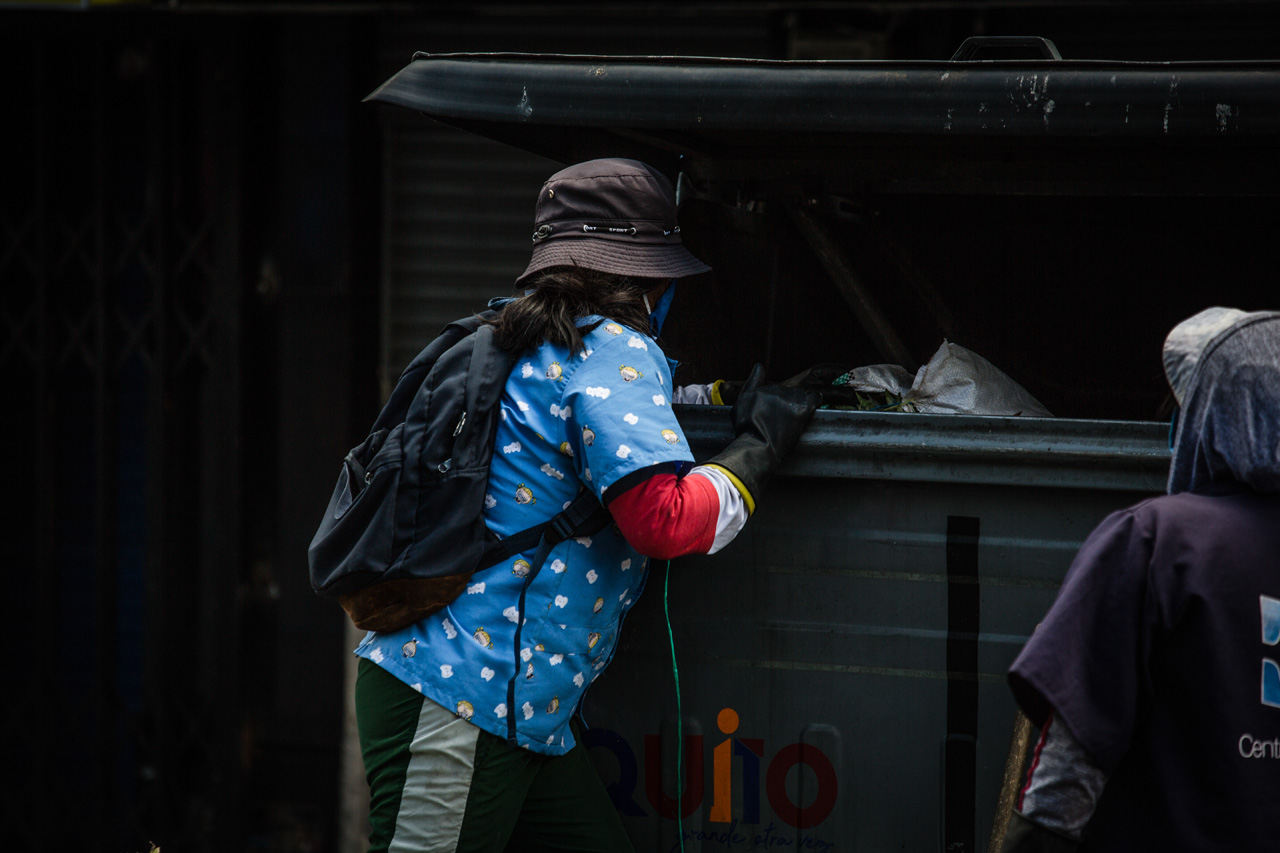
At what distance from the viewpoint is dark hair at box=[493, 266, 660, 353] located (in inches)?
77.3

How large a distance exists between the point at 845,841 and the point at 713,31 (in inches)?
129

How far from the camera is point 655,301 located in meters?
2.16

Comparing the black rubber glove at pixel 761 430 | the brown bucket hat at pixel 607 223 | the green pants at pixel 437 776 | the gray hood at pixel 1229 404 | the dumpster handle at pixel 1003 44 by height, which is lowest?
the green pants at pixel 437 776

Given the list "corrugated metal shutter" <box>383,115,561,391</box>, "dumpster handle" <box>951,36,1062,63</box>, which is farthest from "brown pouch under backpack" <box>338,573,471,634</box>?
"corrugated metal shutter" <box>383,115,561,391</box>

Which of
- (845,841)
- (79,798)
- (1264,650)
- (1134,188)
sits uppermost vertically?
(1134,188)

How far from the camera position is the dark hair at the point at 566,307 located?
1.96 m

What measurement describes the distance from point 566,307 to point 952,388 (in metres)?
0.93

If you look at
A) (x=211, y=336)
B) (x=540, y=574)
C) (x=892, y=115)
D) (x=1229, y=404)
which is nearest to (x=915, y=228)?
(x=892, y=115)

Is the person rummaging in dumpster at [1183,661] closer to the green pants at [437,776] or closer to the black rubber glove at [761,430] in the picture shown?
the black rubber glove at [761,430]

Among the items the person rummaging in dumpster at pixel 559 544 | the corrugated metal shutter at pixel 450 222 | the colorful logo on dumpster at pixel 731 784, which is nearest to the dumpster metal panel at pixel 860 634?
the colorful logo on dumpster at pixel 731 784

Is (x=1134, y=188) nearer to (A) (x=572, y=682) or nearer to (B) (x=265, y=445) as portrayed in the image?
(A) (x=572, y=682)

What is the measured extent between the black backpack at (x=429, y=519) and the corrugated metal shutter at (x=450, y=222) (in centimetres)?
264

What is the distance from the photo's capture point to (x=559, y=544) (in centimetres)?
195

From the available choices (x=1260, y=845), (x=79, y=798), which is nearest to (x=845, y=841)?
(x=1260, y=845)
